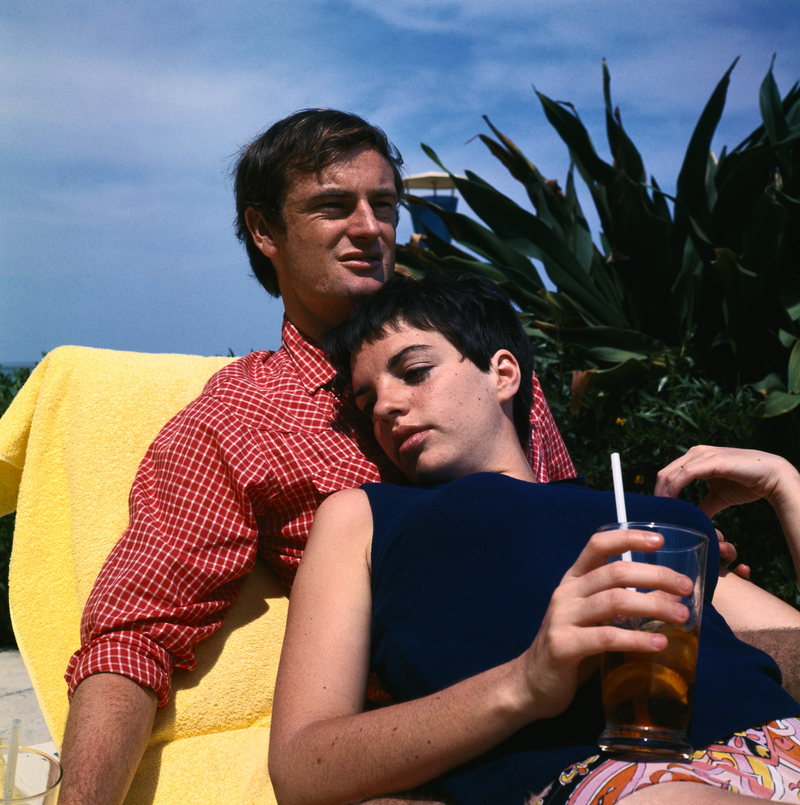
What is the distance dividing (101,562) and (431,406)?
A: 94 cm

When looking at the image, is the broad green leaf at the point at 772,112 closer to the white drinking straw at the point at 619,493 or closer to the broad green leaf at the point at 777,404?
the broad green leaf at the point at 777,404

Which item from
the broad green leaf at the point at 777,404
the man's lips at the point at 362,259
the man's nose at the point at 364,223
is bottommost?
the broad green leaf at the point at 777,404

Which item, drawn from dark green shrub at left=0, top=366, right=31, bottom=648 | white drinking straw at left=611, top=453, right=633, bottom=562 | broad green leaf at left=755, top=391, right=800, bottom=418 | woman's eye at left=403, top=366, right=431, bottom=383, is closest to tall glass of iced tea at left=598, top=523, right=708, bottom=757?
white drinking straw at left=611, top=453, right=633, bottom=562

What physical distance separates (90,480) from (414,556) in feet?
3.53

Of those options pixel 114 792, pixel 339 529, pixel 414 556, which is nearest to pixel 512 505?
pixel 414 556

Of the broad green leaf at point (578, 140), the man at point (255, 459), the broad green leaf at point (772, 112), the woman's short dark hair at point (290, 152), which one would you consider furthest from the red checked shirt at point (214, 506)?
the broad green leaf at point (772, 112)

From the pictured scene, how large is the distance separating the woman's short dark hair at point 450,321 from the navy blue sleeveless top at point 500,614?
527 mm

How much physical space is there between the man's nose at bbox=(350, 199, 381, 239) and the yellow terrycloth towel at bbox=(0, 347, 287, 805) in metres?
0.67

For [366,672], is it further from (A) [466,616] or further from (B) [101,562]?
(B) [101,562]

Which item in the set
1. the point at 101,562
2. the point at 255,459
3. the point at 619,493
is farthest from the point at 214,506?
the point at 619,493

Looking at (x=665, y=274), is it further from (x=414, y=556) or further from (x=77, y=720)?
(x=77, y=720)

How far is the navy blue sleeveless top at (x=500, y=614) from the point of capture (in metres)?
1.30

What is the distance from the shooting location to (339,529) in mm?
1642

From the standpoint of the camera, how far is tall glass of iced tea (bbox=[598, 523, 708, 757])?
1073 millimetres
